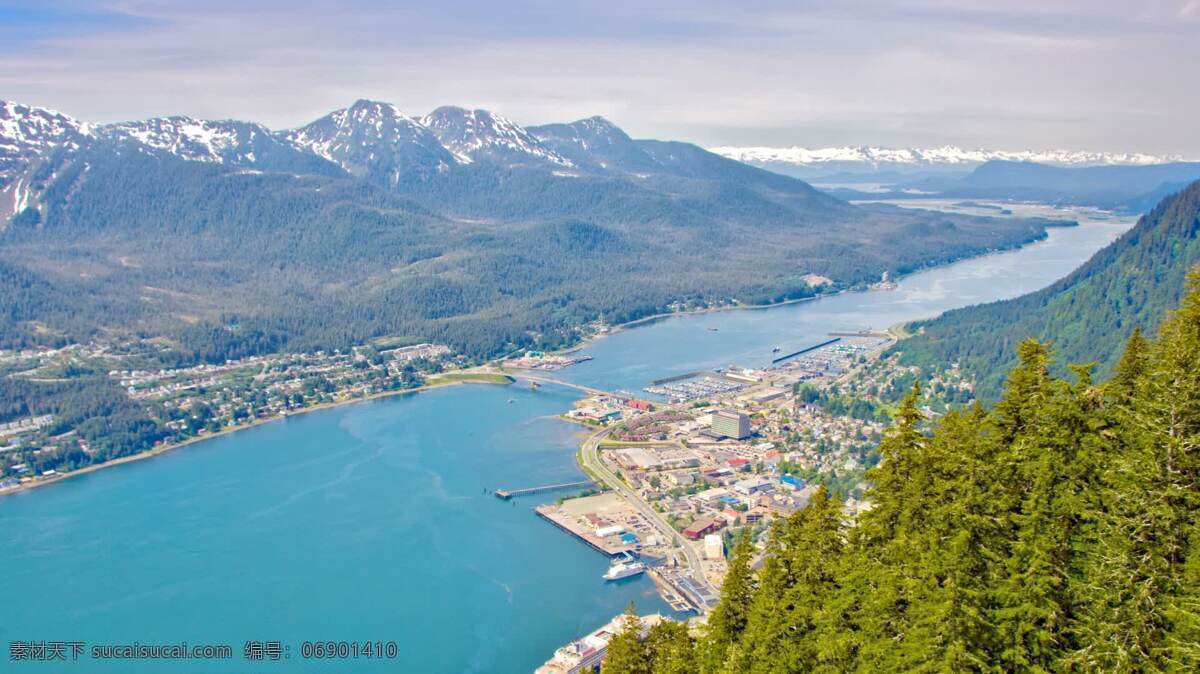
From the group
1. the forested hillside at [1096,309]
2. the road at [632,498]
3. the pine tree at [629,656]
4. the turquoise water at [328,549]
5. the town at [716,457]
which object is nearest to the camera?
the pine tree at [629,656]

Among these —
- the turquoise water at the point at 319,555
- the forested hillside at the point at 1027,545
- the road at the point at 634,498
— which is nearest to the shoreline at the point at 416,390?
the turquoise water at the point at 319,555

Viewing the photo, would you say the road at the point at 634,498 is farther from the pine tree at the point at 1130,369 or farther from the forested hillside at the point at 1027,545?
the pine tree at the point at 1130,369

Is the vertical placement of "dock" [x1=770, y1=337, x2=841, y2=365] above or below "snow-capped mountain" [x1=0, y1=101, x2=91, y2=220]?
below

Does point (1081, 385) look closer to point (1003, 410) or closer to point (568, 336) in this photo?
point (1003, 410)

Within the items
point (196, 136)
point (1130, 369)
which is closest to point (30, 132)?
point (196, 136)

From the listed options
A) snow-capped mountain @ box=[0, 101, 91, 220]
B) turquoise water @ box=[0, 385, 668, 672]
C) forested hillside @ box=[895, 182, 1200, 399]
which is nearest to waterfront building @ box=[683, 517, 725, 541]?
turquoise water @ box=[0, 385, 668, 672]

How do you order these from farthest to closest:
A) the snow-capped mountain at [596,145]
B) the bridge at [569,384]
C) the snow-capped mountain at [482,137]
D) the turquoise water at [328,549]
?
1. the snow-capped mountain at [596,145]
2. the snow-capped mountain at [482,137]
3. the bridge at [569,384]
4. the turquoise water at [328,549]

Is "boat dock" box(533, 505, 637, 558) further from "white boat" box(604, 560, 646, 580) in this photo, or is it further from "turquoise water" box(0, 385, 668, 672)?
"white boat" box(604, 560, 646, 580)
